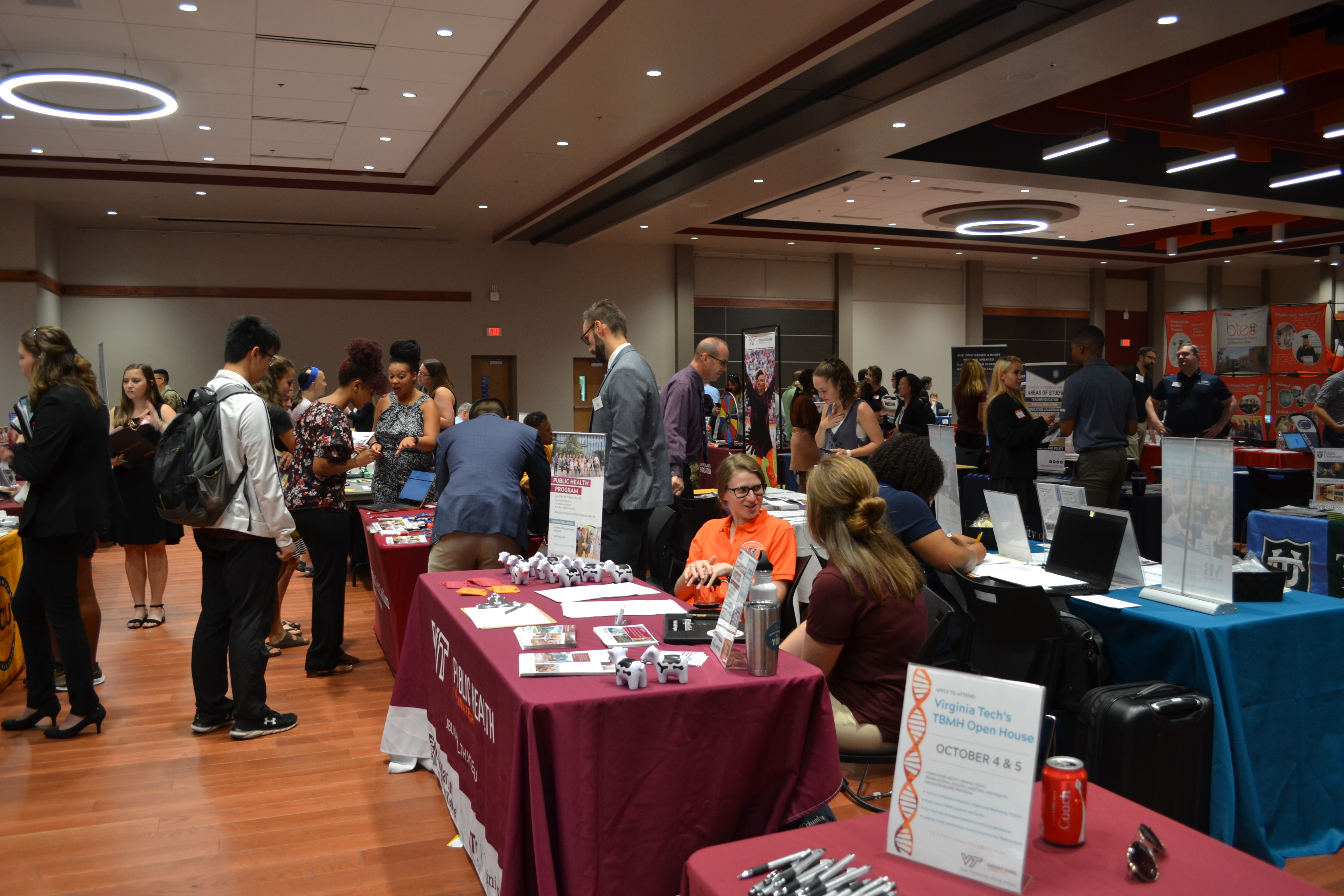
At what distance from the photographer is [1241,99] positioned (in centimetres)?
656

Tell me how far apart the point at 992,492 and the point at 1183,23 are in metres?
3.70

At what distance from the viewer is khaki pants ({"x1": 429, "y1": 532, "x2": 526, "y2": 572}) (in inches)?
138

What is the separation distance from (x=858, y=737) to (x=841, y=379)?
3.48 metres

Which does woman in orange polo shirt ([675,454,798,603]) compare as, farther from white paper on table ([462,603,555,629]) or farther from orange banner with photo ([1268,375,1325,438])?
orange banner with photo ([1268,375,1325,438])

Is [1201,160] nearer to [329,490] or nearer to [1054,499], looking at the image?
[1054,499]

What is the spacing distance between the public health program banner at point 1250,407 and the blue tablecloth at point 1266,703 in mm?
8403

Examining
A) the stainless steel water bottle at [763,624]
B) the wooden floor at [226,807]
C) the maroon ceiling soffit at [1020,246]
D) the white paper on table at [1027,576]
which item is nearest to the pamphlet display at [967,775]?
the stainless steel water bottle at [763,624]

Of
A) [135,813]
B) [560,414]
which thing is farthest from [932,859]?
[560,414]

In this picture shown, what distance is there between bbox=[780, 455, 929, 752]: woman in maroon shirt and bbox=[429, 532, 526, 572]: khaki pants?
1.53 metres

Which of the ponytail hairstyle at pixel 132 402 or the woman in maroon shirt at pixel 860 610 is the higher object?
the ponytail hairstyle at pixel 132 402

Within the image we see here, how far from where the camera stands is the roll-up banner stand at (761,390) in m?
8.58

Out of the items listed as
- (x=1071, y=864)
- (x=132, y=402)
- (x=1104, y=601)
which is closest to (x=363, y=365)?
(x=132, y=402)

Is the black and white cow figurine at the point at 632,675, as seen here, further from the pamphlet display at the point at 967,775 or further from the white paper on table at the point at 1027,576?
the white paper on table at the point at 1027,576

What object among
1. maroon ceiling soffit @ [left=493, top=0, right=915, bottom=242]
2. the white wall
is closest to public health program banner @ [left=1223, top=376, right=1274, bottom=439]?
maroon ceiling soffit @ [left=493, top=0, right=915, bottom=242]
